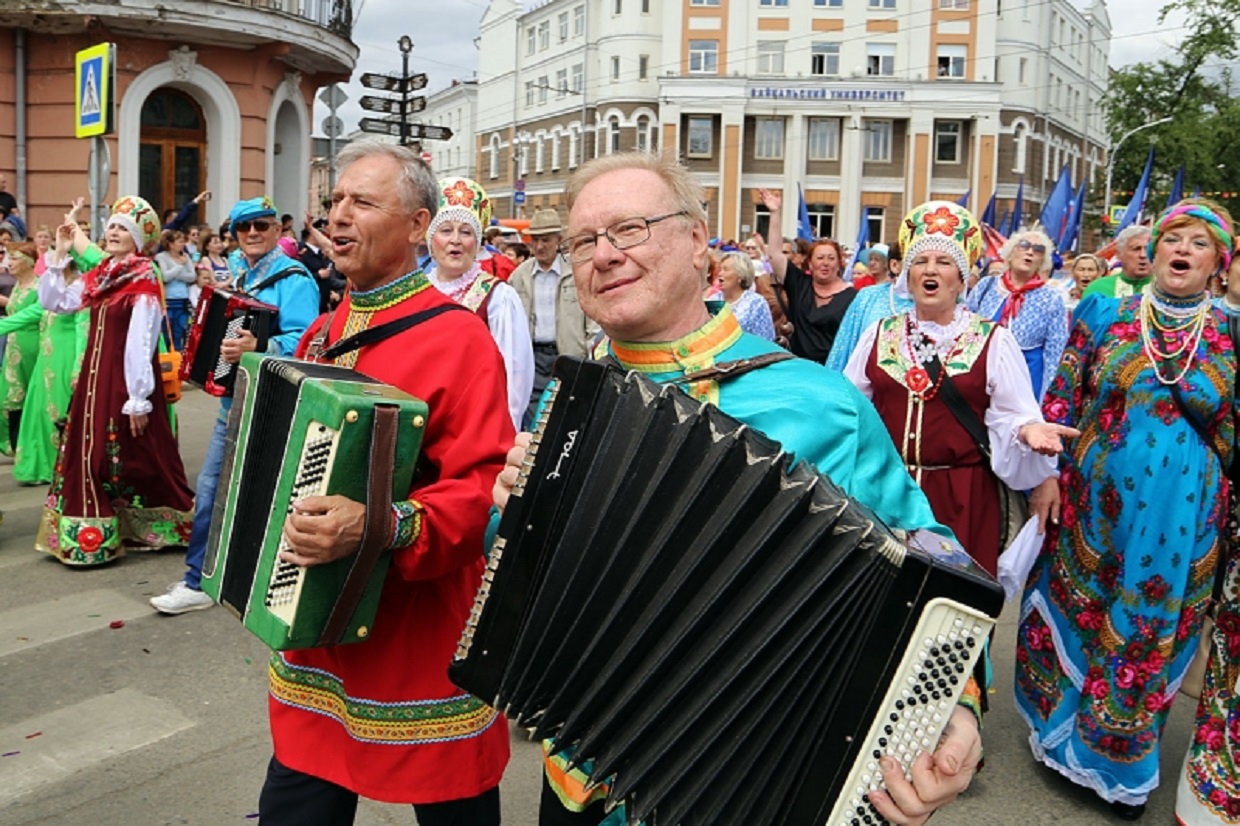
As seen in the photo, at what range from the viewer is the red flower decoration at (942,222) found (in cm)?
436

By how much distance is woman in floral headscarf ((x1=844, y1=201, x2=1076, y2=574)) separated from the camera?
13.8 ft

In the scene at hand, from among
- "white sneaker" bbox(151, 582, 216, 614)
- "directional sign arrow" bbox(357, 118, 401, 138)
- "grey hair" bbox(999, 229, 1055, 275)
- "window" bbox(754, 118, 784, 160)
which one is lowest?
"white sneaker" bbox(151, 582, 216, 614)

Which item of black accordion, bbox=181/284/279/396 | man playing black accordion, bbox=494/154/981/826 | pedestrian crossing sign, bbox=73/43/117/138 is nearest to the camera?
man playing black accordion, bbox=494/154/981/826

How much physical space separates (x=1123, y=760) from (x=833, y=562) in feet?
10.3

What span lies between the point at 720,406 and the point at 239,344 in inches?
122

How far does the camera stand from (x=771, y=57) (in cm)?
5338

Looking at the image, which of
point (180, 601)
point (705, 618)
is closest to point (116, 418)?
point (180, 601)

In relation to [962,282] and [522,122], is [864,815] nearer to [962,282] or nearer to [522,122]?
[962,282]

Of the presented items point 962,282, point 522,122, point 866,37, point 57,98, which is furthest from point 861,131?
point 962,282

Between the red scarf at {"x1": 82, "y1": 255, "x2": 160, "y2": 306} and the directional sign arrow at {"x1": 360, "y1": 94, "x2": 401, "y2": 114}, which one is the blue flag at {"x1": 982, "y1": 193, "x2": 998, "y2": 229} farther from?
the red scarf at {"x1": 82, "y1": 255, "x2": 160, "y2": 306}

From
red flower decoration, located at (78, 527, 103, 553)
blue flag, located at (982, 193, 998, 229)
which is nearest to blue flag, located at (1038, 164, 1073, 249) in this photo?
blue flag, located at (982, 193, 998, 229)

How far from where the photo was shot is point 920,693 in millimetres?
1705

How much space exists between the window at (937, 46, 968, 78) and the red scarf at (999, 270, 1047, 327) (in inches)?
1922

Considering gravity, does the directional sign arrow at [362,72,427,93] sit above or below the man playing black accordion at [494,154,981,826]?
above
